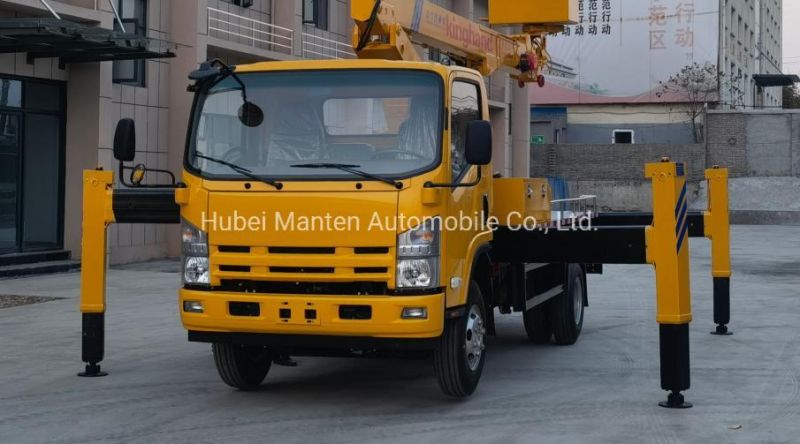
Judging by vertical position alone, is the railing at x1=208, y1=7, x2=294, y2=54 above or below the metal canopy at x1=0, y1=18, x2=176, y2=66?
above

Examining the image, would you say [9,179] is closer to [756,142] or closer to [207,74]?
[207,74]

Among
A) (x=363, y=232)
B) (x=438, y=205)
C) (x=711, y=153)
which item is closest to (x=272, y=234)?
(x=363, y=232)

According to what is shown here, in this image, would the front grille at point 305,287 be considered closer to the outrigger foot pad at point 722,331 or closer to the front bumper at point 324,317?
the front bumper at point 324,317

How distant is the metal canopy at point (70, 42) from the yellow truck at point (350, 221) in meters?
8.68

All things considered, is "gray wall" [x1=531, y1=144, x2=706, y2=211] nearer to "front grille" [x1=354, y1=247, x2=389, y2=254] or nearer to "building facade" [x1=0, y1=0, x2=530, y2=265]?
"building facade" [x1=0, y1=0, x2=530, y2=265]

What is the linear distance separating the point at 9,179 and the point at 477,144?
14545mm

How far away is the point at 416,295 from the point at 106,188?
3241 millimetres

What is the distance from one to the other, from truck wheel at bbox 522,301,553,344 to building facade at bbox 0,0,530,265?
35.7 feet

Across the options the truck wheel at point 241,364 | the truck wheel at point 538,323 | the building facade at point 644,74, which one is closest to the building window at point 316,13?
the truck wheel at point 538,323

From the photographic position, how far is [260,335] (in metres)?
7.57

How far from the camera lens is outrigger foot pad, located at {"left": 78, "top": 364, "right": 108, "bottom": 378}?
9281 millimetres

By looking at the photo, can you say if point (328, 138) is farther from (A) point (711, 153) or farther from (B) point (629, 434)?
(A) point (711, 153)

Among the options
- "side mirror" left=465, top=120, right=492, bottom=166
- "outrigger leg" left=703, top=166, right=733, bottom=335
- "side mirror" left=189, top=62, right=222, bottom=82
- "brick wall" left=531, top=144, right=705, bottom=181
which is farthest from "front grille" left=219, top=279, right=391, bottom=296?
"brick wall" left=531, top=144, right=705, bottom=181

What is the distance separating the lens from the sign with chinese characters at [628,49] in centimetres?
5622
